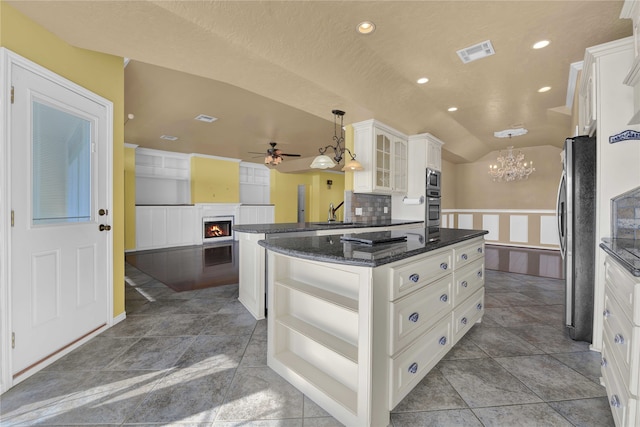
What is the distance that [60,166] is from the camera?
209 centimetres

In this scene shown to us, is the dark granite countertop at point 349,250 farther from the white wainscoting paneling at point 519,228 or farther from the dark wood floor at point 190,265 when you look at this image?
the white wainscoting paneling at point 519,228

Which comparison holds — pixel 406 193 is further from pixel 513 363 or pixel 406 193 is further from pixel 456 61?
pixel 513 363

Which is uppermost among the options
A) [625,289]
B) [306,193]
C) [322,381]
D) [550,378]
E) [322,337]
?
[306,193]

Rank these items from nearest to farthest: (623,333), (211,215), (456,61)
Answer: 1. (623,333)
2. (456,61)
3. (211,215)

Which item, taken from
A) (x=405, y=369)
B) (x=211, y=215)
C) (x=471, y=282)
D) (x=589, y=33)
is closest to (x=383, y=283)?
(x=405, y=369)

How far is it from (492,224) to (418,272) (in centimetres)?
739

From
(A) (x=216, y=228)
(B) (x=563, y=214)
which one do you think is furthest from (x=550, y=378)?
(A) (x=216, y=228)

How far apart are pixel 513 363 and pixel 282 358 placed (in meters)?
1.60

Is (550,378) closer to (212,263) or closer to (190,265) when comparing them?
(212,263)

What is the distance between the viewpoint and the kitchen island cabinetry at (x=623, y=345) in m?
1.08

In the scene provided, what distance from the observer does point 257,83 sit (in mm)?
2863

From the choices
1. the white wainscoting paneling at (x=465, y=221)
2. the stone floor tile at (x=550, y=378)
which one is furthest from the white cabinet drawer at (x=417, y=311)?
the white wainscoting paneling at (x=465, y=221)

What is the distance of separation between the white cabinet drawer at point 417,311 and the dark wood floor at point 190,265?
9.84 ft

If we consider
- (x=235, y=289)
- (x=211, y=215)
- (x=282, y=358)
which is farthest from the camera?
(x=211, y=215)
